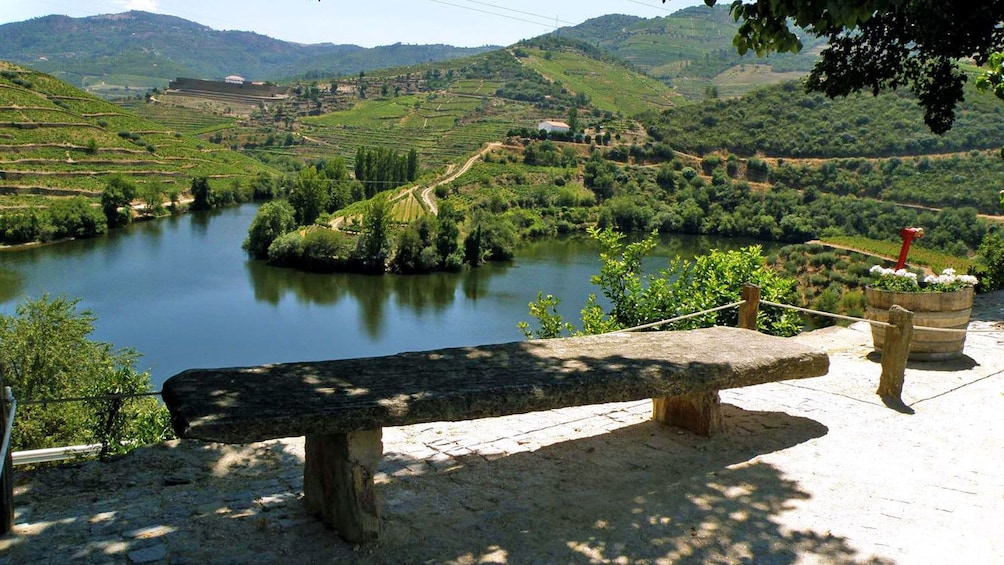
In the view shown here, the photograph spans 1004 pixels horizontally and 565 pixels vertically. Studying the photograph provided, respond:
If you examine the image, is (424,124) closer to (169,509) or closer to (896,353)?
(896,353)

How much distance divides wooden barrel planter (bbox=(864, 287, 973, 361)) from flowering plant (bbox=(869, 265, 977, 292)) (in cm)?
10

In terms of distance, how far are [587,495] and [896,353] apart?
3359 mm

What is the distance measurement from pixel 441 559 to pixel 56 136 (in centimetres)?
6961

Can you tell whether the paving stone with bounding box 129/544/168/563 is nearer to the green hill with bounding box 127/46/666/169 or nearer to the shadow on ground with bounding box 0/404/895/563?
the shadow on ground with bounding box 0/404/895/563

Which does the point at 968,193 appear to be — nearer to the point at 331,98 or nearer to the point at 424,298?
the point at 424,298

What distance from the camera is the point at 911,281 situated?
766 centimetres

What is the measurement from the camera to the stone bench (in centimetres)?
348

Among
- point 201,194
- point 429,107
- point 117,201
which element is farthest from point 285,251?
point 429,107

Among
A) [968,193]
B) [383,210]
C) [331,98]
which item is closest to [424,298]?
[383,210]

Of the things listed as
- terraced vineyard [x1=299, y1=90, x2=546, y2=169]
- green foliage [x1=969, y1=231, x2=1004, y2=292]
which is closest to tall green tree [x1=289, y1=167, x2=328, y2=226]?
terraced vineyard [x1=299, y1=90, x2=546, y2=169]

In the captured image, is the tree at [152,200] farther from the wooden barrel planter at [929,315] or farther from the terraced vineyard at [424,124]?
the wooden barrel planter at [929,315]

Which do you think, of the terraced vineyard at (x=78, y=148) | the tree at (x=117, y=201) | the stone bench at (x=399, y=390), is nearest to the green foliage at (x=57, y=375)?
the stone bench at (x=399, y=390)

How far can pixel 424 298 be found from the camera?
41125 millimetres

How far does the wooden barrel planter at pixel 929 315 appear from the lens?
24.5 ft
